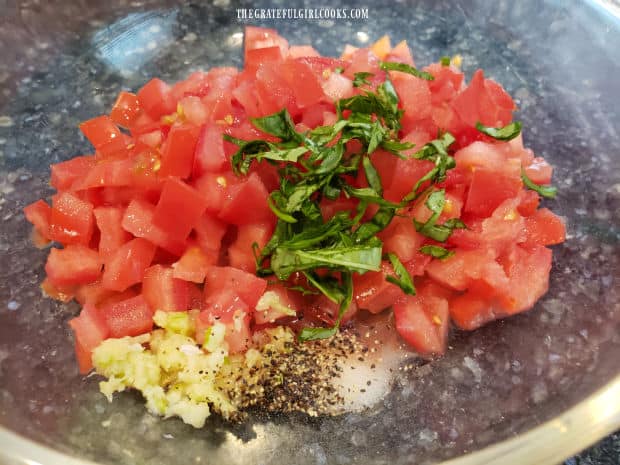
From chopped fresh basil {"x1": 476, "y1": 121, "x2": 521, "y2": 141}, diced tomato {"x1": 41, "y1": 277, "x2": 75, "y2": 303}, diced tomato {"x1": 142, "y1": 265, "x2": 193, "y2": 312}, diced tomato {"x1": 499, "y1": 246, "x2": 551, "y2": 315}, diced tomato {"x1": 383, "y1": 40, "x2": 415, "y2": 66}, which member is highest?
chopped fresh basil {"x1": 476, "y1": 121, "x2": 521, "y2": 141}

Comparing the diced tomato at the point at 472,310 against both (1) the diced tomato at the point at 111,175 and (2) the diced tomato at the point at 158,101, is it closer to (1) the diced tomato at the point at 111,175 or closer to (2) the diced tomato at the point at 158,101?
(1) the diced tomato at the point at 111,175

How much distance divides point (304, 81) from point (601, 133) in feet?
3.79

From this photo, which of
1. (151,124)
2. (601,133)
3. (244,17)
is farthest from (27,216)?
(601,133)

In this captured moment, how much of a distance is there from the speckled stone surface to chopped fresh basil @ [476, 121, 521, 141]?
0.36 metres

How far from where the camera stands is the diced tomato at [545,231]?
1.72 metres

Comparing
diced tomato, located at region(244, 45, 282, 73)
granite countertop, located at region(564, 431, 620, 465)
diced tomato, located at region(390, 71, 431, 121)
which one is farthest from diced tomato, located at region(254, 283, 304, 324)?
granite countertop, located at region(564, 431, 620, 465)

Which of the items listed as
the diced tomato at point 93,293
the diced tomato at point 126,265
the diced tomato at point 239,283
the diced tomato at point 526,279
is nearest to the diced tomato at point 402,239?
the diced tomato at point 526,279

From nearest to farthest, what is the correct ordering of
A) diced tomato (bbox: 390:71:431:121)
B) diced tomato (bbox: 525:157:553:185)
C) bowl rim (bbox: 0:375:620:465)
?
1. bowl rim (bbox: 0:375:620:465)
2. diced tomato (bbox: 390:71:431:121)
3. diced tomato (bbox: 525:157:553:185)

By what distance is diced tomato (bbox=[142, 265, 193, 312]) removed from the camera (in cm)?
157

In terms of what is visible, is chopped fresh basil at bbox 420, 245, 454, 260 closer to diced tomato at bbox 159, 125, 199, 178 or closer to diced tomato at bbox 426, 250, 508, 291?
diced tomato at bbox 426, 250, 508, 291

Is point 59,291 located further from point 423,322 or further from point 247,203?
point 423,322

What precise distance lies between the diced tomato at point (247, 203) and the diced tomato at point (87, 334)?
47 cm

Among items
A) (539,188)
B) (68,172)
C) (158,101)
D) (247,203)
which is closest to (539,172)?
(539,188)

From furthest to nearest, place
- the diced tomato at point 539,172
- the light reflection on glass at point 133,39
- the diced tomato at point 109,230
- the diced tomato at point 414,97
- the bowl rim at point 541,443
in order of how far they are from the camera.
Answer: the light reflection on glass at point 133,39, the diced tomato at point 539,172, the diced tomato at point 414,97, the diced tomato at point 109,230, the bowl rim at point 541,443
